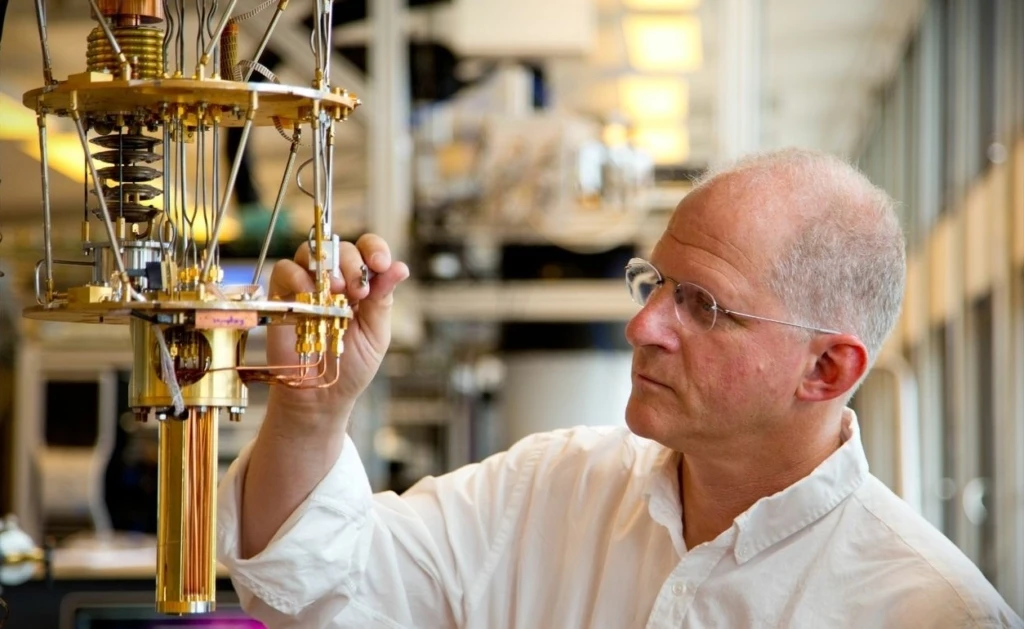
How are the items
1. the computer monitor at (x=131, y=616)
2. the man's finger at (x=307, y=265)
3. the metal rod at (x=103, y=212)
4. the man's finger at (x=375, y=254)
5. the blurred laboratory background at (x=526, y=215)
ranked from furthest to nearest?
the blurred laboratory background at (x=526, y=215) → the computer monitor at (x=131, y=616) → the man's finger at (x=375, y=254) → the man's finger at (x=307, y=265) → the metal rod at (x=103, y=212)

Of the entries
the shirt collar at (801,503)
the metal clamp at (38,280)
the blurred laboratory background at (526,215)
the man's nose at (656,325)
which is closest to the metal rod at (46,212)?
the metal clamp at (38,280)

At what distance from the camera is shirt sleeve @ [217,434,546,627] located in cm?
129

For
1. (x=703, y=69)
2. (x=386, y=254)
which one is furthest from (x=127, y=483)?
(x=386, y=254)

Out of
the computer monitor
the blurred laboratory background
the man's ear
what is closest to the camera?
the man's ear

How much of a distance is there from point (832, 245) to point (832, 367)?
123 mm

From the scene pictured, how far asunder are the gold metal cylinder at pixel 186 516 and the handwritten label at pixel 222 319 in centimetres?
9

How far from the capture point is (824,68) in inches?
385

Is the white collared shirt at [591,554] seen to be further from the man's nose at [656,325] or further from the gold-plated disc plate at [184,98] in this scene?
the gold-plated disc plate at [184,98]

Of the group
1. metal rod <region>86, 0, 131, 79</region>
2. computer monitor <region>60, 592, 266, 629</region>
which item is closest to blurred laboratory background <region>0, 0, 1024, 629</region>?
computer monitor <region>60, 592, 266, 629</region>

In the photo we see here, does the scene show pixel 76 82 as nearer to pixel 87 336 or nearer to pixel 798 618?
pixel 798 618

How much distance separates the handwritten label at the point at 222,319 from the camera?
2.55ft

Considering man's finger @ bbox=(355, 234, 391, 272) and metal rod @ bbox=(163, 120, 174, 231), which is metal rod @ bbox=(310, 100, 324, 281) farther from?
man's finger @ bbox=(355, 234, 391, 272)

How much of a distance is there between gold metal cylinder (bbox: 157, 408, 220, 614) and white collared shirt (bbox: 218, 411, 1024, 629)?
0.41 m

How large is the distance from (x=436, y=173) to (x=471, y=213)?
1.35 feet
